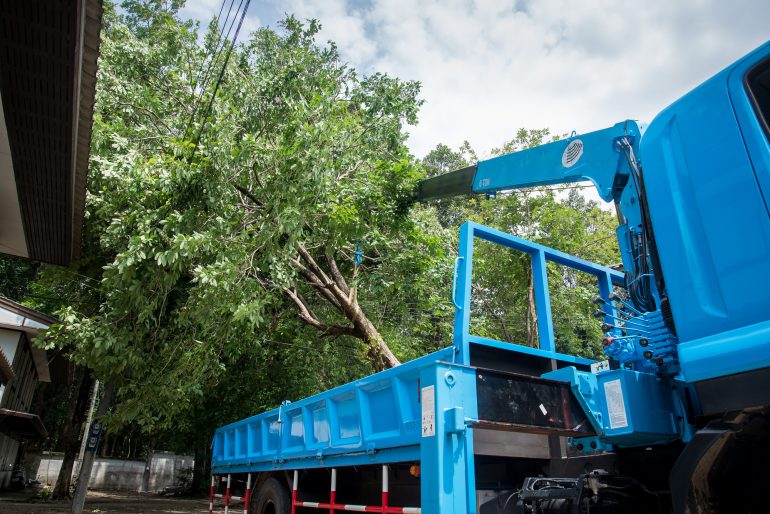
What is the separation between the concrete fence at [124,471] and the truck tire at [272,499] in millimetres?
25392

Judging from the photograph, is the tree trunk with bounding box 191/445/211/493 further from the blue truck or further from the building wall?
the blue truck

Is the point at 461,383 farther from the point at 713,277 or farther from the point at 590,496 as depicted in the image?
the point at 713,277

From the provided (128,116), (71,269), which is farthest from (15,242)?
(128,116)

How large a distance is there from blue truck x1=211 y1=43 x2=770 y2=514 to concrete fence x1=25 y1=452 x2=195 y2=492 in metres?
28.7

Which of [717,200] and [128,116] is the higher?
[128,116]

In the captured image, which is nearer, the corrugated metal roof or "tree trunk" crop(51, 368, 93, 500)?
the corrugated metal roof

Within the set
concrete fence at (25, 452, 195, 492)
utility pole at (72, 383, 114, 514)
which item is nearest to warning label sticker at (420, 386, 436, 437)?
utility pole at (72, 383, 114, 514)

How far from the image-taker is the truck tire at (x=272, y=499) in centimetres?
548

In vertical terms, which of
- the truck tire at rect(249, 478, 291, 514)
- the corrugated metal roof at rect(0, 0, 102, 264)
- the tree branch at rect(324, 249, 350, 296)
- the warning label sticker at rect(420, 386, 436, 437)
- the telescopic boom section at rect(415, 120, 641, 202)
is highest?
the tree branch at rect(324, 249, 350, 296)

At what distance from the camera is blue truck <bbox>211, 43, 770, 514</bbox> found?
2.27 meters

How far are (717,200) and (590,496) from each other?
167 cm

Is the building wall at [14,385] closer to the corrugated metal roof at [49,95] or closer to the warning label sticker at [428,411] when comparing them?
the corrugated metal roof at [49,95]

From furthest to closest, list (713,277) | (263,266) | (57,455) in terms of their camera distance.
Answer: (57,455) → (263,266) → (713,277)

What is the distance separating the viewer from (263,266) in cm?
902
